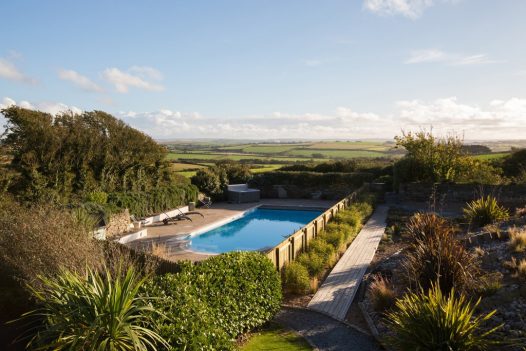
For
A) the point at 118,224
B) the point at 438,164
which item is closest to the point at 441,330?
the point at 118,224

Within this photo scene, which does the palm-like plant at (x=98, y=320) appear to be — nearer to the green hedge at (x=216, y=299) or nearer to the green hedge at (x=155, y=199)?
the green hedge at (x=216, y=299)

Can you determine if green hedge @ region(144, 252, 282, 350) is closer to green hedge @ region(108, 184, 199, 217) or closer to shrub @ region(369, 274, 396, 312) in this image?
shrub @ region(369, 274, 396, 312)

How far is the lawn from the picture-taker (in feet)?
19.9

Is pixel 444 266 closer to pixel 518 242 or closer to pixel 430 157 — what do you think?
pixel 518 242

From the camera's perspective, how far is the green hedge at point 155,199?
16438mm

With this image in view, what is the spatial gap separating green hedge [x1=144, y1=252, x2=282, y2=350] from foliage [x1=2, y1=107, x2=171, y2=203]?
10.2 metres

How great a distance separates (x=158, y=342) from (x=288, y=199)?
21114mm

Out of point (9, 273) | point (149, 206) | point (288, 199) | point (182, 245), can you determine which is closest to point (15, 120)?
point (149, 206)

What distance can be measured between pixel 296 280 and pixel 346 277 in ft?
5.21

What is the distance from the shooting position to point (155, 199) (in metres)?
18.7

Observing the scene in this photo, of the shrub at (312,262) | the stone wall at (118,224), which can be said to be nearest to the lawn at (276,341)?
the shrub at (312,262)

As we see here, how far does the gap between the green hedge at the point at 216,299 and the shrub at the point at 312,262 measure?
2.27 metres

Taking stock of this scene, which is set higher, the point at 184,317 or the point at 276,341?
the point at 184,317

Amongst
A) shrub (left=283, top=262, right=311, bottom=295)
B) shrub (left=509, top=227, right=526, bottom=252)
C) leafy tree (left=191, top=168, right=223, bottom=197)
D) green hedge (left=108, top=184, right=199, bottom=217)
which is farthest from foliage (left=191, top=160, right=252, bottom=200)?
shrub (left=509, top=227, right=526, bottom=252)
